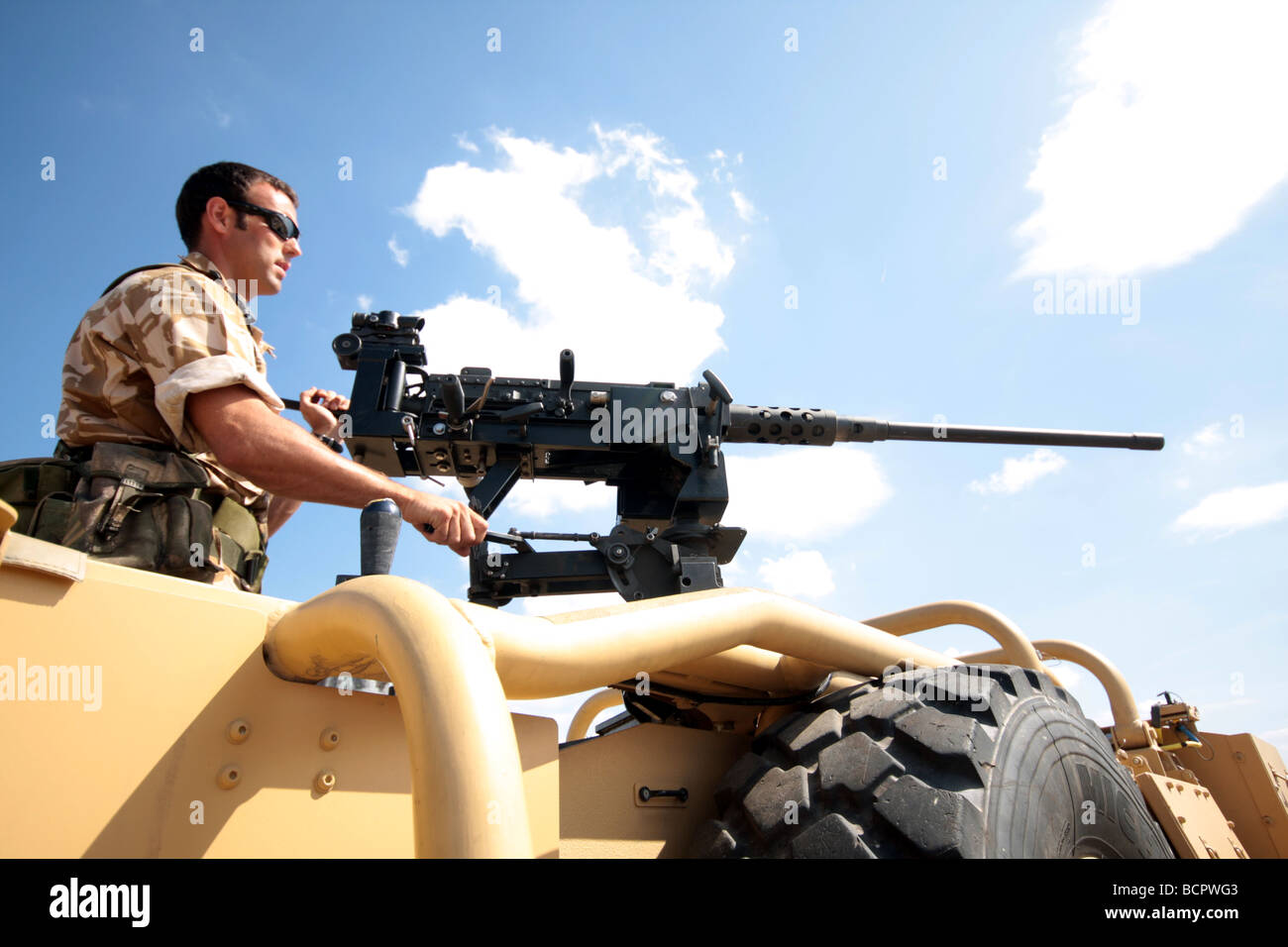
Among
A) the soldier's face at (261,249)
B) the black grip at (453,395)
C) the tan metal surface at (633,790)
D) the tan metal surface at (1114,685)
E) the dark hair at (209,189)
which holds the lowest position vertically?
the tan metal surface at (1114,685)

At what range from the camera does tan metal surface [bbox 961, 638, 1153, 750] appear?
4574 mm

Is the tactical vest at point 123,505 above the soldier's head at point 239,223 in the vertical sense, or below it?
below

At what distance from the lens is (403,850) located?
125cm

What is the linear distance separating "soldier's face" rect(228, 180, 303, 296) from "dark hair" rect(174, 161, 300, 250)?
23mm

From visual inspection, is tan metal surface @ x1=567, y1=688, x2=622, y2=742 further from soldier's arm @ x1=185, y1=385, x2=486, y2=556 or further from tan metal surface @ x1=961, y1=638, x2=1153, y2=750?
tan metal surface @ x1=961, y1=638, x2=1153, y2=750

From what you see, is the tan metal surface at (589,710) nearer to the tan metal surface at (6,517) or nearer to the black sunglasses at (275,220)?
the black sunglasses at (275,220)

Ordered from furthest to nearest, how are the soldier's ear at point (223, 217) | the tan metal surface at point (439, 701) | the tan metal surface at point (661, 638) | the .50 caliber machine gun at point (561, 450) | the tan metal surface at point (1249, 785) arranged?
the tan metal surface at point (1249, 785) → the .50 caliber machine gun at point (561, 450) → the soldier's ear at point (223, 217) → the tan metal surface at point (661, 638) → the tan metal surface at point (439, 701)

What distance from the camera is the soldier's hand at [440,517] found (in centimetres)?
173

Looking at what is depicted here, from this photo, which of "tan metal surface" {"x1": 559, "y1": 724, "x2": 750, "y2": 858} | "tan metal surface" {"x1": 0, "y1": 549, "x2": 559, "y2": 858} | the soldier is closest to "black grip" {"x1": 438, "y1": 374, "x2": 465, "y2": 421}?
the soldier

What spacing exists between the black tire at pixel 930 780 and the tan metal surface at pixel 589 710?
5.75 feet

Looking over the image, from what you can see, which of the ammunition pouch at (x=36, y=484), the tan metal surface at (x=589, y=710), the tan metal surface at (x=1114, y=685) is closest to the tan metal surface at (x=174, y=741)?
the ammunition pouch at (x=36, y=484)

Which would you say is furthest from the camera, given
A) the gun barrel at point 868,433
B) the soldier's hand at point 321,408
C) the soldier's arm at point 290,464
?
the gun barrel at point 868,433
